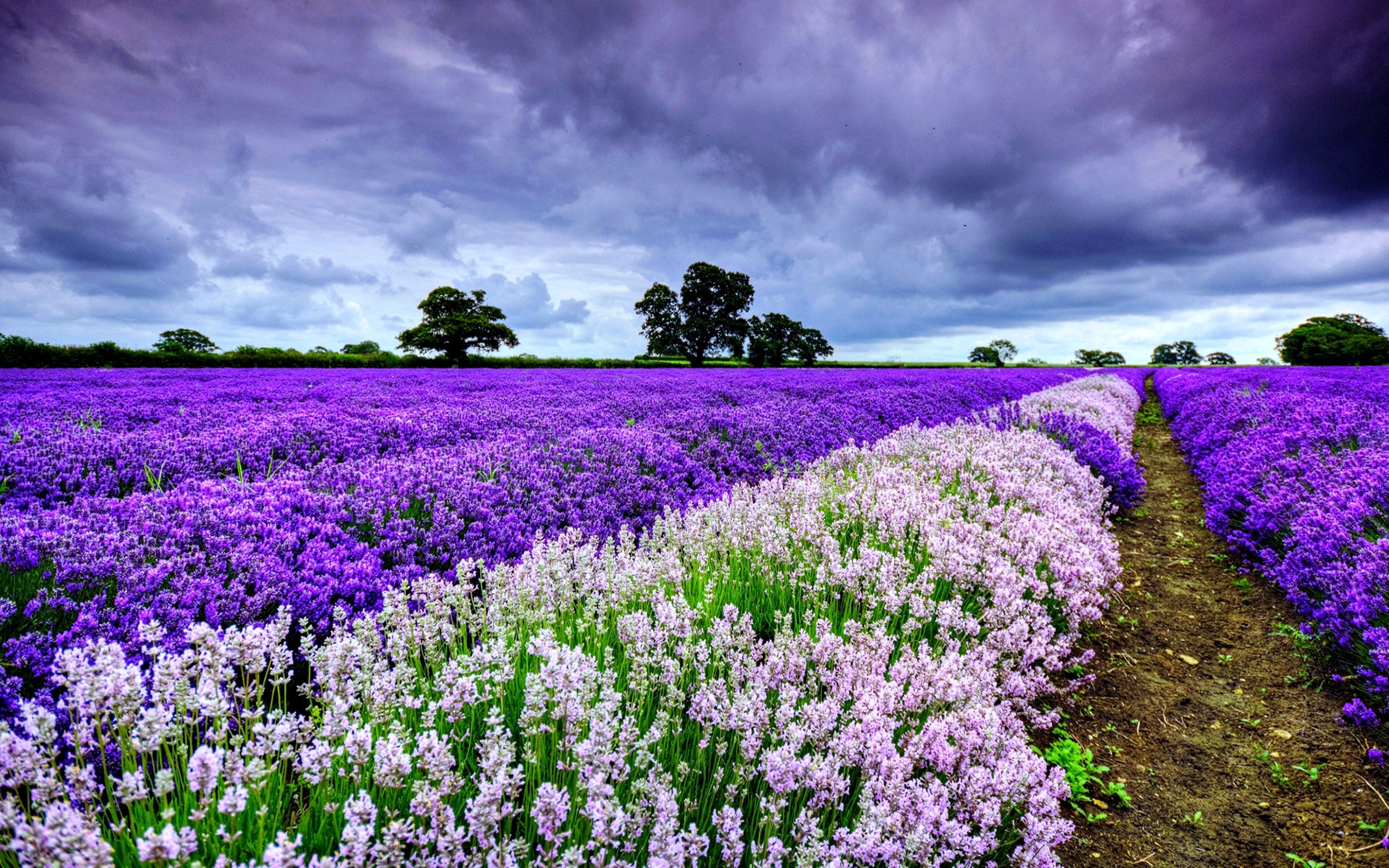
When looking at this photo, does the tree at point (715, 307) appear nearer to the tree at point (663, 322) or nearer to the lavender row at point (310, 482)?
the tree at point (663, 322)

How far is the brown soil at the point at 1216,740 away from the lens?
2.83m

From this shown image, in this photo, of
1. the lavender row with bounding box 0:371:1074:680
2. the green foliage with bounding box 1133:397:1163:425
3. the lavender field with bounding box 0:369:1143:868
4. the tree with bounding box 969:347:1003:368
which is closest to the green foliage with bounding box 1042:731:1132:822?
the lavender field with bounding box 0:369:1143:868

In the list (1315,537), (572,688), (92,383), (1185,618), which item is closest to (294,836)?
(572,688)

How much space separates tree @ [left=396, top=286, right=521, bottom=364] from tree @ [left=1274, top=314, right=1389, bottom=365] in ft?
195

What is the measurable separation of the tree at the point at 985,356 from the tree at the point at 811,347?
1052 inches

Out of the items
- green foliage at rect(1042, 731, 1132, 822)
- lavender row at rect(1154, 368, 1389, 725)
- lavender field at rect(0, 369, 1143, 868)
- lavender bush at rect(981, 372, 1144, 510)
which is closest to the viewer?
lavender field at rect(0, 369, 1143, 868)

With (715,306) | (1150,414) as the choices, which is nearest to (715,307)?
(715,306)

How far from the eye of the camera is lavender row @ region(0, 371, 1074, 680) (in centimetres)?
287

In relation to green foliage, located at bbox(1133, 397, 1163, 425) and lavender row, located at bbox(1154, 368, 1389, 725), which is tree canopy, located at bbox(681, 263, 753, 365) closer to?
green foliage, located at bbox(1133, 397, 1163, 425)

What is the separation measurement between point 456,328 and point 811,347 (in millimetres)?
29080

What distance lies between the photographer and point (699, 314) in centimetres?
4700

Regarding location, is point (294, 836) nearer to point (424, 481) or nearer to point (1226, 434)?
point (424, 481)

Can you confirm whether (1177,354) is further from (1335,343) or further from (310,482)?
(310,482)

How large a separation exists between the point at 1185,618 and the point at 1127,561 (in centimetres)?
142
